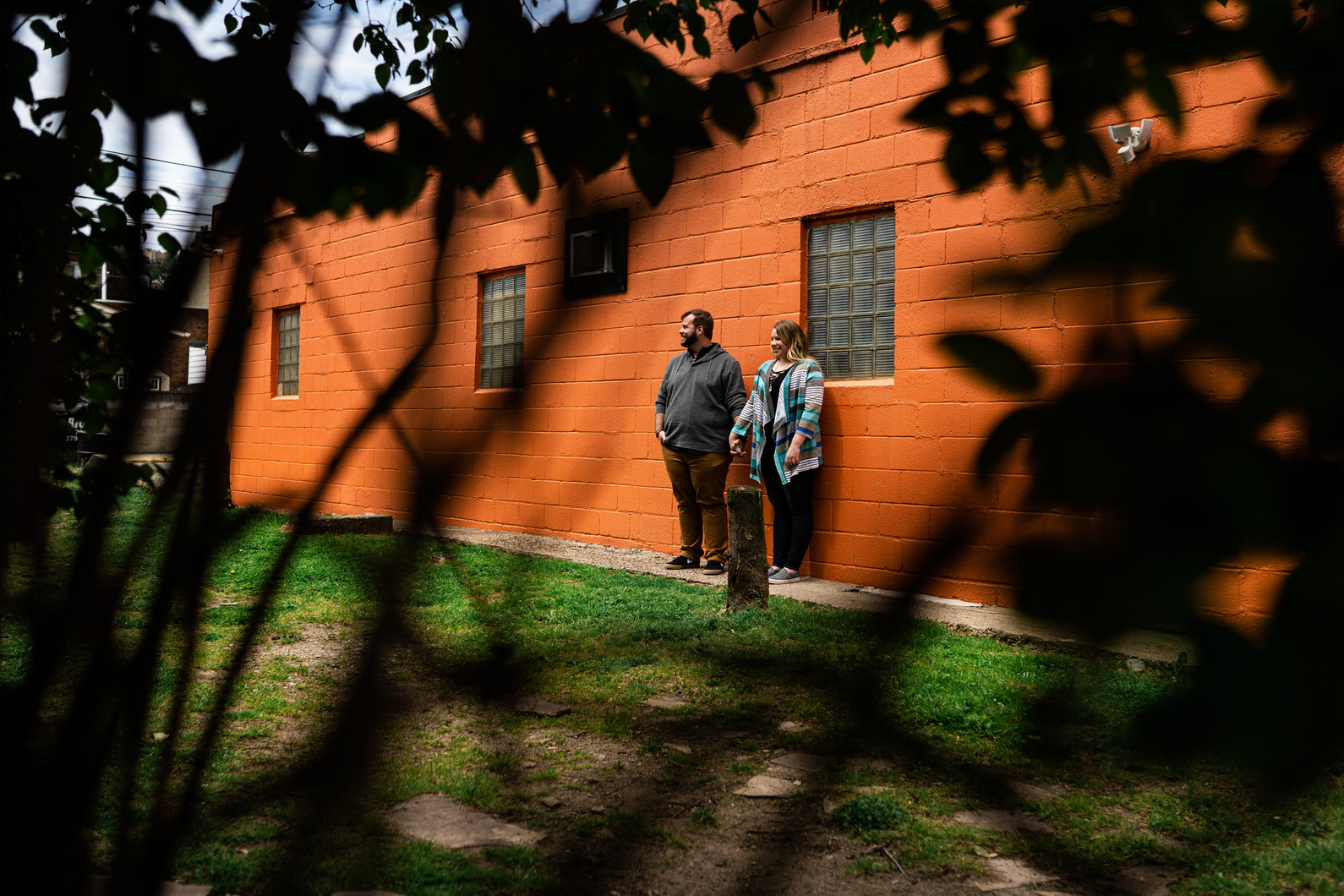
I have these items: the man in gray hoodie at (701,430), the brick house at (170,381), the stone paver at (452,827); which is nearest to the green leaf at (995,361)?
the brick house at (170,381)

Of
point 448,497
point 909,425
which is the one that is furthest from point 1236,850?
point 909,425

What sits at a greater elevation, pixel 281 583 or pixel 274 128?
pixel 274 128

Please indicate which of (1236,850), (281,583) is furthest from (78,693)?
(1236,850)

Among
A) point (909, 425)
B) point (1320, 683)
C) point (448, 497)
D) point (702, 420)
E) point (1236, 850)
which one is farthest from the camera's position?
point (702, 420)

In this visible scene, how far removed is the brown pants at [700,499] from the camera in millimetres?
6227

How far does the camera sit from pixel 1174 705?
477mm

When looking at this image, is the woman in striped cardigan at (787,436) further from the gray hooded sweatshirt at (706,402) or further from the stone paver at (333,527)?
the stone paver at (333,527)

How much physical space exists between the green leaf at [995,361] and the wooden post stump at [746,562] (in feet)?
14.3

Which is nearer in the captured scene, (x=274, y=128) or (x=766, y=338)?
(x=274, y=128)

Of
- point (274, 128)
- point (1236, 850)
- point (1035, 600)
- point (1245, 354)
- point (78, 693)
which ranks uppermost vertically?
point (274, 128)

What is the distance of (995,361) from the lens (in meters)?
0.48

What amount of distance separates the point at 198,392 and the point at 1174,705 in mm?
590

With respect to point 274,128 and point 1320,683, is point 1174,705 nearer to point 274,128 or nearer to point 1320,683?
point 1320,683

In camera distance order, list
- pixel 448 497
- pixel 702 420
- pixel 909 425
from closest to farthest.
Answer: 1. pixel 448 497
2. pixel 909 425
3. pixel 702 420
